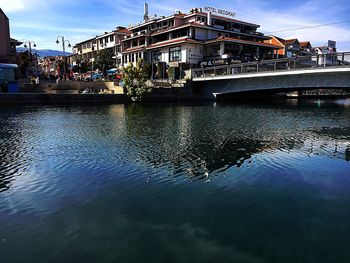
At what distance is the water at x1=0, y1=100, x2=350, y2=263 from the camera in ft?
27.9

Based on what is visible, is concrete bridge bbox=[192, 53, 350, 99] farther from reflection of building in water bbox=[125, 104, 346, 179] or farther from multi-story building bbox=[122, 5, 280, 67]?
reflection of building in water bbox=[125, 104, 346, 179]

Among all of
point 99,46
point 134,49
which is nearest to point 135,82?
point 134,49

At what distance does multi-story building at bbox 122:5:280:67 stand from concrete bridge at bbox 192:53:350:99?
920 centimetres

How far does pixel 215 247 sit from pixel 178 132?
18735 millimetres

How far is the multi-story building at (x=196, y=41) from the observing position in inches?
2813

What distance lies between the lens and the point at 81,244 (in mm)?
8664

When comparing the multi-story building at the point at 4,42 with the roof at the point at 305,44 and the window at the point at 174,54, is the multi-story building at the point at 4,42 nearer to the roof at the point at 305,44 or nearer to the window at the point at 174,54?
the window at the point at 174,54

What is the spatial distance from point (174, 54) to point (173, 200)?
2626 inches

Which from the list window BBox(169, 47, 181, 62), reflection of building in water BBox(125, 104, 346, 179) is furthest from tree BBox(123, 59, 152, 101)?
reflection of building in water BBox(125, 104, 346, 179)

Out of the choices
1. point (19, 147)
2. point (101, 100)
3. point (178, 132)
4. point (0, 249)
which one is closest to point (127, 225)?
point (0, 249)

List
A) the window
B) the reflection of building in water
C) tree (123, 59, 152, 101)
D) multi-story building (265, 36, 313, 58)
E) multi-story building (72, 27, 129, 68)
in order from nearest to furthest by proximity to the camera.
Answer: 1. the reflection of building in water
2. tree (123, 59, 152, 101)
3. the window
4. multi-story building (265, 36, 313, 58)
5. multi-story building (72, 27, 129, 68)

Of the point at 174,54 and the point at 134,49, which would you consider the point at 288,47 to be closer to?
the point at 174,54

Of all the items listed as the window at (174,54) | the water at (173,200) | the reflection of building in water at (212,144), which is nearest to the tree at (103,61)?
the window at (174,54)

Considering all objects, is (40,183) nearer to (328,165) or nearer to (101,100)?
(328,165)
